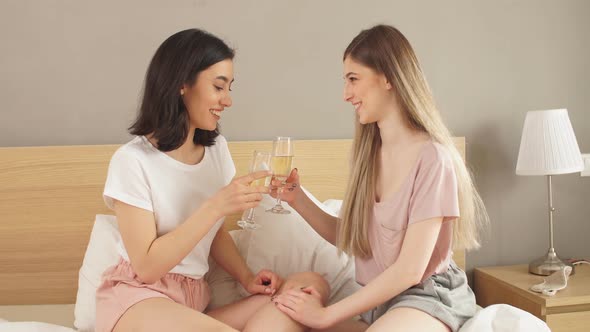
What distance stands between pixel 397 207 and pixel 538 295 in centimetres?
87

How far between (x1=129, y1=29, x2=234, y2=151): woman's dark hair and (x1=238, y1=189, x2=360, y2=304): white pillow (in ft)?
1.74

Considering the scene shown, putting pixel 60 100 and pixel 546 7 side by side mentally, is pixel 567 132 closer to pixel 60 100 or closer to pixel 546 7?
pixel 546 7

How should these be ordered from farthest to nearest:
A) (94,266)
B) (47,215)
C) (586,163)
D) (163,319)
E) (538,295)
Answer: (586,163), (47,215), (538,295), (94,266), (163,319)

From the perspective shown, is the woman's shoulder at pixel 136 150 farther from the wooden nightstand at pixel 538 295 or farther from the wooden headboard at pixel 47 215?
the wooden nightstand at pixel 538 295

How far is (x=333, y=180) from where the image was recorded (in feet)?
8.20

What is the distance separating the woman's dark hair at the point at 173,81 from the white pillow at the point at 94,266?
1.49ft

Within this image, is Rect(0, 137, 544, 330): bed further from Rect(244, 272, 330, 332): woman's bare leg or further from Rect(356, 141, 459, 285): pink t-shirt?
Rect(356, 141, 459, 285): pink t-shirt

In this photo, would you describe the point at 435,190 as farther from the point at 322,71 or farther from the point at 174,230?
the point at 322,71

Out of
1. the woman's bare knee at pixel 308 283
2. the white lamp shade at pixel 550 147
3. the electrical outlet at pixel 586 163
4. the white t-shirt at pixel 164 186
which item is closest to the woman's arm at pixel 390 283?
the woman's bare knee at pixel 308 283

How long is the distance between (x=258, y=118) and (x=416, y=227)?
1.10 m

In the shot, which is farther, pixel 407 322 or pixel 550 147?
pixel 550 147

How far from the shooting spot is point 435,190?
5.12ft

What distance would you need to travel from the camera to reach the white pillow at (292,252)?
6.66 feet

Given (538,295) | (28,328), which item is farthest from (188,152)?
(538,295)
